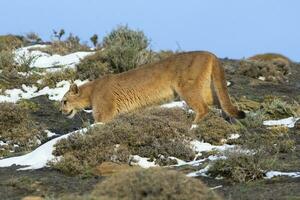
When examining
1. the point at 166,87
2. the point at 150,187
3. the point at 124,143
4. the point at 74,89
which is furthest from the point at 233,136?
the point at 150,187

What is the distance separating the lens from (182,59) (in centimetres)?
1501

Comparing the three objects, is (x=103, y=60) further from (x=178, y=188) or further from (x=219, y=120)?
(x=178, y=188)

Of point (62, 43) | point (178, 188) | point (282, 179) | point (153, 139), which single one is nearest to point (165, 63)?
point (153, 139)

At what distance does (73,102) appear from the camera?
53.2 ft

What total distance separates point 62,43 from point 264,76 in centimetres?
866

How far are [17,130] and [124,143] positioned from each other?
13.2 ft

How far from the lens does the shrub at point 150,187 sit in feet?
21.8

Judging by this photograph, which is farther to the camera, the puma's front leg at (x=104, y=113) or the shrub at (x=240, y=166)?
the puma's front leg at (x=104, y=113)

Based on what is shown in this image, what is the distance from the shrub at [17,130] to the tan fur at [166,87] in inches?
55.6

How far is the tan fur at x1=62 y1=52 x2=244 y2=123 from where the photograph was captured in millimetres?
14852

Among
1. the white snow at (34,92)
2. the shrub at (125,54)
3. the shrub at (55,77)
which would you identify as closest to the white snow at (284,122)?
the white snow at (34,92)

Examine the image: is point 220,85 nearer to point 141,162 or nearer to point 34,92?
point 141,162

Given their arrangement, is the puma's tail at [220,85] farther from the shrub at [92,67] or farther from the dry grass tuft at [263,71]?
the dry grass tuft at [263,71]

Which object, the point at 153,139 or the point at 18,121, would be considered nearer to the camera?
the point at 153,139
